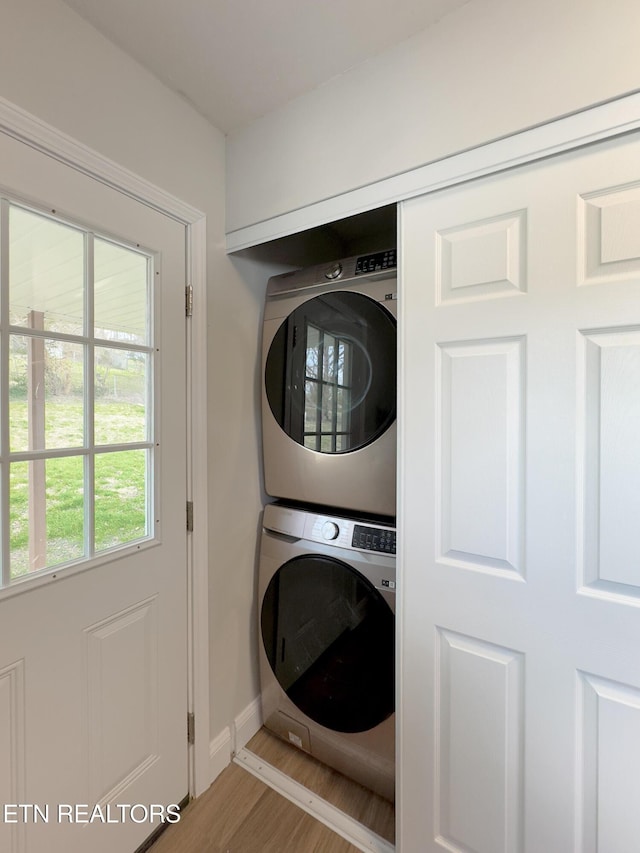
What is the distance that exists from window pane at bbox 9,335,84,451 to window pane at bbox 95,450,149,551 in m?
0.11

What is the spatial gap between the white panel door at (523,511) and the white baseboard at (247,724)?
2.35ft

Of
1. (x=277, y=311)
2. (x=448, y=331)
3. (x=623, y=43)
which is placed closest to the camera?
(x=623, y=43)

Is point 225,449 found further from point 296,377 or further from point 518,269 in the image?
point 518,269

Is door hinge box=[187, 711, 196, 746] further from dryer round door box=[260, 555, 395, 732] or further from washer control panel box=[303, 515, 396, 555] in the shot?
washer control panel box=[303, 515, 396, 555]

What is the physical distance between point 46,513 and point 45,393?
0.30 metres

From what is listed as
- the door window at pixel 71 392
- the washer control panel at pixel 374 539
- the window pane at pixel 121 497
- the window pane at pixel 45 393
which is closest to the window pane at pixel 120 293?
the door window at pixel 71 392

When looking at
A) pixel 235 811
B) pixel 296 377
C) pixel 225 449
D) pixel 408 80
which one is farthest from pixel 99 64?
pixel 235 811

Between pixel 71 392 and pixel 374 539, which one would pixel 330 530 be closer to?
pixel 374 539

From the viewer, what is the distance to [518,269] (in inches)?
35.8

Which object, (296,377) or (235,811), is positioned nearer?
(235,811)

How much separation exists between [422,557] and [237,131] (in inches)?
61.5

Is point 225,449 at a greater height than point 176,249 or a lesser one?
lesser

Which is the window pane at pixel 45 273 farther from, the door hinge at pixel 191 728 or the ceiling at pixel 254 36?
the door hinge at pixel 191 728

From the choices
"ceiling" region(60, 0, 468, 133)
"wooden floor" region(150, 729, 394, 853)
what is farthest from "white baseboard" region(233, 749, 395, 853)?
"ceiling" region(60, 0, 468, 133)
